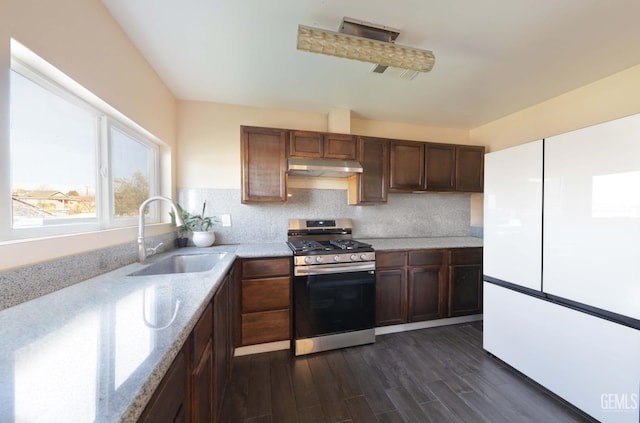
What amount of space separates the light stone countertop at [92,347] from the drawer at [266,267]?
877 mm

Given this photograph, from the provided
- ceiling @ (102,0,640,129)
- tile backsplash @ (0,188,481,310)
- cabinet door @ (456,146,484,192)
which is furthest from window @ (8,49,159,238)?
cabinet door @ (456,146,484,192)

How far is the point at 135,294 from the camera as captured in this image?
3.36ft

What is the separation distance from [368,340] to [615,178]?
6.84 feet

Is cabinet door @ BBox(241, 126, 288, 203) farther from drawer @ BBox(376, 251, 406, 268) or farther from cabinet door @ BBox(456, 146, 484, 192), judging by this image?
cabinet door @ BBox(456, 146, 484, 192)

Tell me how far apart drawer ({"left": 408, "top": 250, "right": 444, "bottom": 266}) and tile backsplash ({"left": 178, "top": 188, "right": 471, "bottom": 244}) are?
0.57m

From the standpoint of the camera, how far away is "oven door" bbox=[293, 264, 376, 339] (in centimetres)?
208

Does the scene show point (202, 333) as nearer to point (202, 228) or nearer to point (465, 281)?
point (202, 228)

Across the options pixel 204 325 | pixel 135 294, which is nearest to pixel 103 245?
pixel 135 294

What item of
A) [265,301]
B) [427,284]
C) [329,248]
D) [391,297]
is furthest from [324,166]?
[427,284]

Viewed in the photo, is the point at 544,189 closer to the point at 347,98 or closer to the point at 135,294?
the point at 347,98

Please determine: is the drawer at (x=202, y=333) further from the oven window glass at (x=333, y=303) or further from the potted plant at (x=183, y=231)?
the potted plant at (x=183, y=231)

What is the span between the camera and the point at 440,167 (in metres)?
2.85

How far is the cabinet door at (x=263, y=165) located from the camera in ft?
7.61

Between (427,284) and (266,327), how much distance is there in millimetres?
1714
